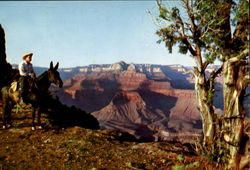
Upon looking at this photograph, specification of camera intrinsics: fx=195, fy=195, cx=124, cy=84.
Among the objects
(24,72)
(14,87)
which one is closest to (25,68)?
(24,72)

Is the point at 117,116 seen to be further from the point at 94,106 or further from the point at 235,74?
the point at 235,74

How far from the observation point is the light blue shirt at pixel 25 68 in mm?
10273

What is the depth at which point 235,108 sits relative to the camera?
644 cm

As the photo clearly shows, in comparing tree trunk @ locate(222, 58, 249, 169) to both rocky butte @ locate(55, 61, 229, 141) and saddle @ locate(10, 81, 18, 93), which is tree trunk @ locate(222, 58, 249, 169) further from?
rocky butte @ locate(55, 61, 229, 141)

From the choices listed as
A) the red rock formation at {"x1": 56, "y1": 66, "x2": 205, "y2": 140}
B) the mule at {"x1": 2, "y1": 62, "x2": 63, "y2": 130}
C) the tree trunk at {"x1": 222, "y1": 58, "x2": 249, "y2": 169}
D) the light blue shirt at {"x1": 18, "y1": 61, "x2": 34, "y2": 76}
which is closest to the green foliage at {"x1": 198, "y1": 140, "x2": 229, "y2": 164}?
the tree trunk at {"x1": 222, "y1": 58, "x2": 249, "y2": 169}

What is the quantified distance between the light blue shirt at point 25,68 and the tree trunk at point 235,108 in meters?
9.45

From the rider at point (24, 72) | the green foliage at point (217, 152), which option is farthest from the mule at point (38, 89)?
the green foliage at point (217, 152)

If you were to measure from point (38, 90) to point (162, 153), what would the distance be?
7244mm

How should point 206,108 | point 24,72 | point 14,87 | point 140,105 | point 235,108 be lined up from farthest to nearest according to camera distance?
point 140,105 < point 14,87 < point 24,72 < point 206,108 < point 235,108

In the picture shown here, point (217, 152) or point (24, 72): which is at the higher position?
point (24, 72)

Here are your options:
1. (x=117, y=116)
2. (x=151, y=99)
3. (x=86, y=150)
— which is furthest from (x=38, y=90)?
(x=151, y=99)

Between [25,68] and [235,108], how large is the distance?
9955mm

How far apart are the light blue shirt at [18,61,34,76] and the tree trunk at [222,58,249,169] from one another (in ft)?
31.0

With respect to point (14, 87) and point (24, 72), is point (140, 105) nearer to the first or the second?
point (14, 87)
